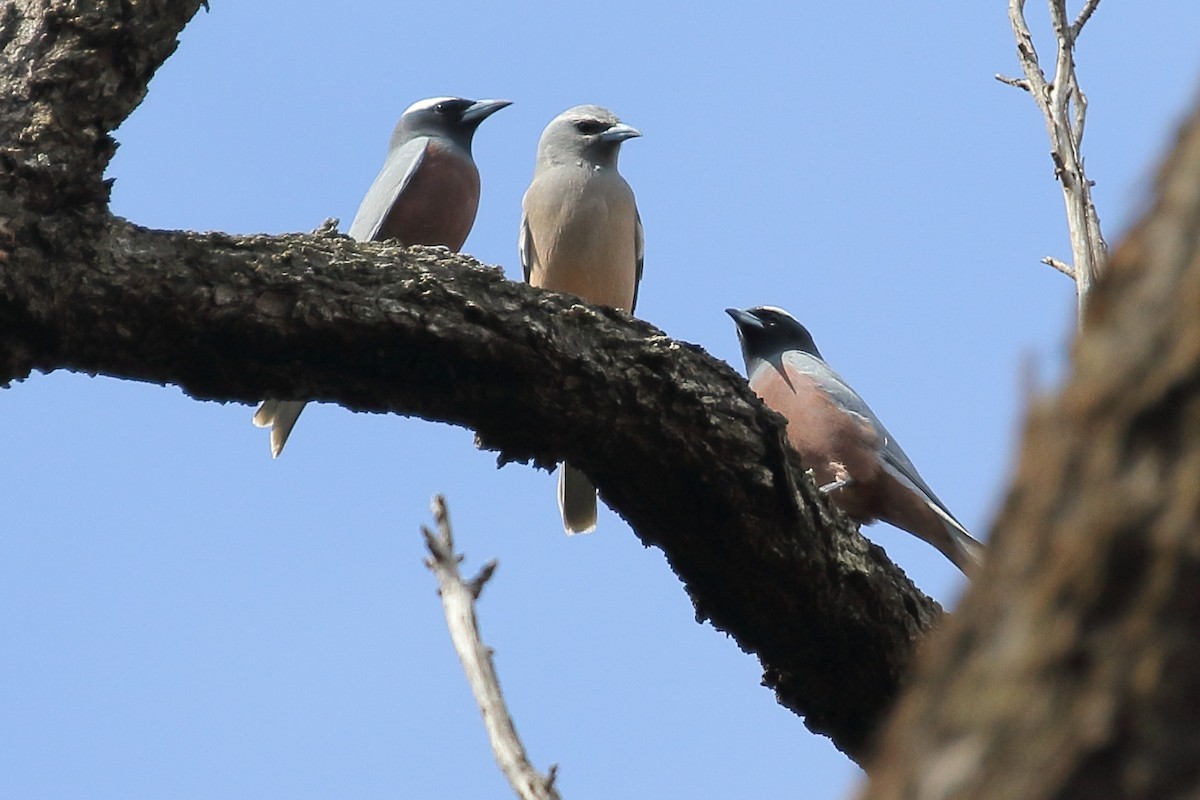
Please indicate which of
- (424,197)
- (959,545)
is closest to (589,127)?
(424,197)

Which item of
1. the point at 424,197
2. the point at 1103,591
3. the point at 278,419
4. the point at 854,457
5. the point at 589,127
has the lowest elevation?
the point at 1103,591

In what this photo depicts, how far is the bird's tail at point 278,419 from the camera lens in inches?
248

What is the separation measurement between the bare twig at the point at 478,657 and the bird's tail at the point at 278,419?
2.60m

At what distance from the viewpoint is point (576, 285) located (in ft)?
24.2

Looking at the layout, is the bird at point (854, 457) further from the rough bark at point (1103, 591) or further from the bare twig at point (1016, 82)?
the rough bark at point (1103, 591)

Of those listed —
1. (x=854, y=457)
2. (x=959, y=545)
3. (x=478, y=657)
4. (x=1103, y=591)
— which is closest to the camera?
(x=1103, y=591)

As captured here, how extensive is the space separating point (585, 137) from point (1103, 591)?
690cm

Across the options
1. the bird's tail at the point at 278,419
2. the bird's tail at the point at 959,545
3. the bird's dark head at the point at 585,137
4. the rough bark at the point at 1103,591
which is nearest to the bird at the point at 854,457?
the bird's tail at the point at 959,545

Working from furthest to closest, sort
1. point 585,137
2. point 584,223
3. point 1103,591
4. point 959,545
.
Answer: point 585,137, point 584,223, point 959,545, point 1103,591

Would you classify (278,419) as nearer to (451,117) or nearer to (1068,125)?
(451,117)

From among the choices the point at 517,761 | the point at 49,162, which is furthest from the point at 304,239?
the point at 517,761

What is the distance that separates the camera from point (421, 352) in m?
3.96

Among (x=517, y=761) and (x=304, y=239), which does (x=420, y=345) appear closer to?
(x=304, y=239)

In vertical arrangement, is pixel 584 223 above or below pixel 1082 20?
above
